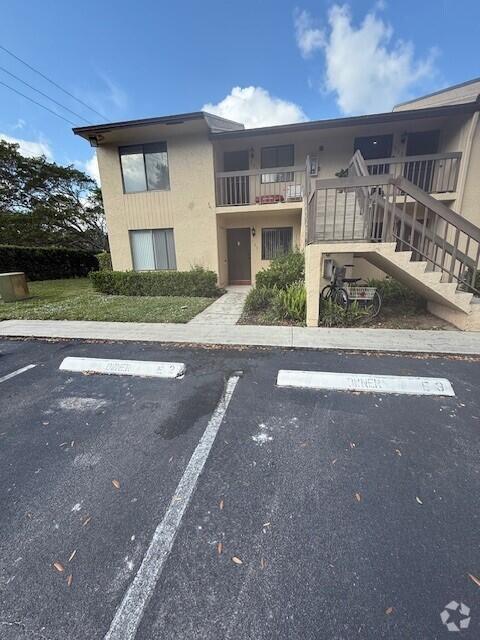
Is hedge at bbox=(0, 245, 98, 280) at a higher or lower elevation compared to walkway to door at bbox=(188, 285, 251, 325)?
higher

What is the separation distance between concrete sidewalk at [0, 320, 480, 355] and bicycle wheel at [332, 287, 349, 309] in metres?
0.91

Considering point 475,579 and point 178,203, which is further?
point 178,203

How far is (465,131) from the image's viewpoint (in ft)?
27.7

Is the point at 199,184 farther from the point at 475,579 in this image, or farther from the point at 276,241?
the point at 475,579

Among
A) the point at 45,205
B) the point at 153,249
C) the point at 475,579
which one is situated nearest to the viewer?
the point at 475,579

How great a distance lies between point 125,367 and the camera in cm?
435

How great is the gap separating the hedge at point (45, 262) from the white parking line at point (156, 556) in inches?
663

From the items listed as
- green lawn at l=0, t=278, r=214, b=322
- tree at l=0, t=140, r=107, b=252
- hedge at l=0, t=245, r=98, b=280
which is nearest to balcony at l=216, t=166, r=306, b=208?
green lawn at l=0, t=278, r=214, b=322

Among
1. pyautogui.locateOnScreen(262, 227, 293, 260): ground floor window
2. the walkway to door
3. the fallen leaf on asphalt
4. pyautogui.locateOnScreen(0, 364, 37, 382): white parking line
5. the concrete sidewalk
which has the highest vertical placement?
pyautogui.locateOnScreen(262, 227, 293, 260): ground floor window

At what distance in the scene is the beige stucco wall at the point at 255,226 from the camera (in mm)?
11008

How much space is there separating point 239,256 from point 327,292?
590 centimetres

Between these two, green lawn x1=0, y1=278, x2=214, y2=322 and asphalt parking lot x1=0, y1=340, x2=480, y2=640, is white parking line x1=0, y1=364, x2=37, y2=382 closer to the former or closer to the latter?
asphalt parking lot x1=0, y1=340, x2=480, y2=640

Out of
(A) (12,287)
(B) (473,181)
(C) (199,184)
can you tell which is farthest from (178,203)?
(B) (473,181)

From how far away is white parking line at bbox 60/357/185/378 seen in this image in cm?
416
